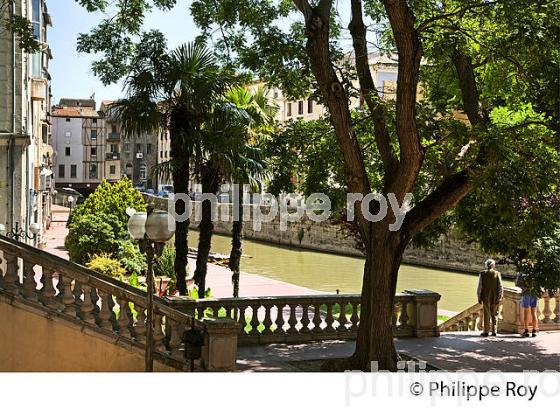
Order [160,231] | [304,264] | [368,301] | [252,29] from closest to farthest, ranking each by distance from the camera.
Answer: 1. [160,231]
2. [368,301]
3. [252,29]
4. [304,264]

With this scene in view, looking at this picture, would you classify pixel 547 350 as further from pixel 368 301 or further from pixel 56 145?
pixel 56 145

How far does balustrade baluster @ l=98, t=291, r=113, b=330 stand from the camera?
26.8 ft

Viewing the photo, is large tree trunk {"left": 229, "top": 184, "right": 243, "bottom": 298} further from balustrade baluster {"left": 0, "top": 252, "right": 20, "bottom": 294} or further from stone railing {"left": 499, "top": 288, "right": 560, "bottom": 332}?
balustrade baluster {"left": 0, "top": 252, "right": 20, "bottom": 294}

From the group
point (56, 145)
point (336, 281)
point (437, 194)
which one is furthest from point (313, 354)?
point (336, 281)

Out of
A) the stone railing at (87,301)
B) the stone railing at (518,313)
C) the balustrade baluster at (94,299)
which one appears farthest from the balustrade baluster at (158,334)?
the stone railing at (518,313)

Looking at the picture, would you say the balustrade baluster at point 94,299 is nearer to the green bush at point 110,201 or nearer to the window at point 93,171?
the window at point 93,171

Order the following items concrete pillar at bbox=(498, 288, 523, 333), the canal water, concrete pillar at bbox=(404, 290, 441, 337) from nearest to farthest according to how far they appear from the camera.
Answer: concrete pillar at bbox=(404, 290, 441, 337) < concrete pillar at bbox=(498, 288, 523, 333) < the canal water

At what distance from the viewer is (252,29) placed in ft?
33.7

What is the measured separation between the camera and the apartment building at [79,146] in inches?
642

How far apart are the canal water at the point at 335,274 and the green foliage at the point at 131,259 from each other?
781 cm


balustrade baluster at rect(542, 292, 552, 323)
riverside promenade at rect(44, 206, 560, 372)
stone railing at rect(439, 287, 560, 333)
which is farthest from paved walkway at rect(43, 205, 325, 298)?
riverside promenade at rect(44, 206, 560, 372)

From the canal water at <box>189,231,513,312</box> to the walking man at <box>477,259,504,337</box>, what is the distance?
9271mm

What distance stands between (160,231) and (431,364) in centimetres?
405

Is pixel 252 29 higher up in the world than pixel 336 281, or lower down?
higher up
